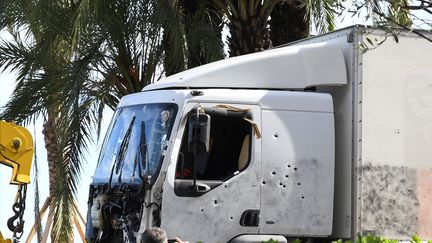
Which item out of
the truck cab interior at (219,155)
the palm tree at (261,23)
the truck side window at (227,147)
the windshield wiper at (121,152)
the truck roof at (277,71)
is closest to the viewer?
the truck cab interior at (219,155)

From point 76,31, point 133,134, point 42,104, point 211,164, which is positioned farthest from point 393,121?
point 42,104

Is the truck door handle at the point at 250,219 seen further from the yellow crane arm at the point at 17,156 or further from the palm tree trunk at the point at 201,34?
the palm tree trunk at the point at 201,34

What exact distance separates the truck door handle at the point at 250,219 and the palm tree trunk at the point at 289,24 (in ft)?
27.1

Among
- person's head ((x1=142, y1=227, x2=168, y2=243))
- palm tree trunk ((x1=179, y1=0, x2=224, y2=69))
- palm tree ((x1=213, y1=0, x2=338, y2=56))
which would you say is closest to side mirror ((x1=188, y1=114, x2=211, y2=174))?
person's head ((x1=142, y1=227, x2=168, y2=243))

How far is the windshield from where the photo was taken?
11.4m

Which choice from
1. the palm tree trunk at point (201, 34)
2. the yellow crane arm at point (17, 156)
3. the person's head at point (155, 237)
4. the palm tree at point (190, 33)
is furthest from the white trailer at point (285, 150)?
the palm tree trunk at point (201, 34)

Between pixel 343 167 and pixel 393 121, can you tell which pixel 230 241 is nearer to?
pixel 343 167

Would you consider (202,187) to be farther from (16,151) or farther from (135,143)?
(16,151)

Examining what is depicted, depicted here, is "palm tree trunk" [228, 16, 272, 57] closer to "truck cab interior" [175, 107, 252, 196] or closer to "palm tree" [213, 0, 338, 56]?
"palm tree" [213, 0, 338, 56]

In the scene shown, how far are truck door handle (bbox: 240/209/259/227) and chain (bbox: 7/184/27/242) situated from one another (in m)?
2.40

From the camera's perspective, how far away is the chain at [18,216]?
36.7ft

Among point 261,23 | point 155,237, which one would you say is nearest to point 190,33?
point 261,23

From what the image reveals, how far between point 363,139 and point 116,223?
2954 millimetres

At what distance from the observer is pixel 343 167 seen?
11.9m
